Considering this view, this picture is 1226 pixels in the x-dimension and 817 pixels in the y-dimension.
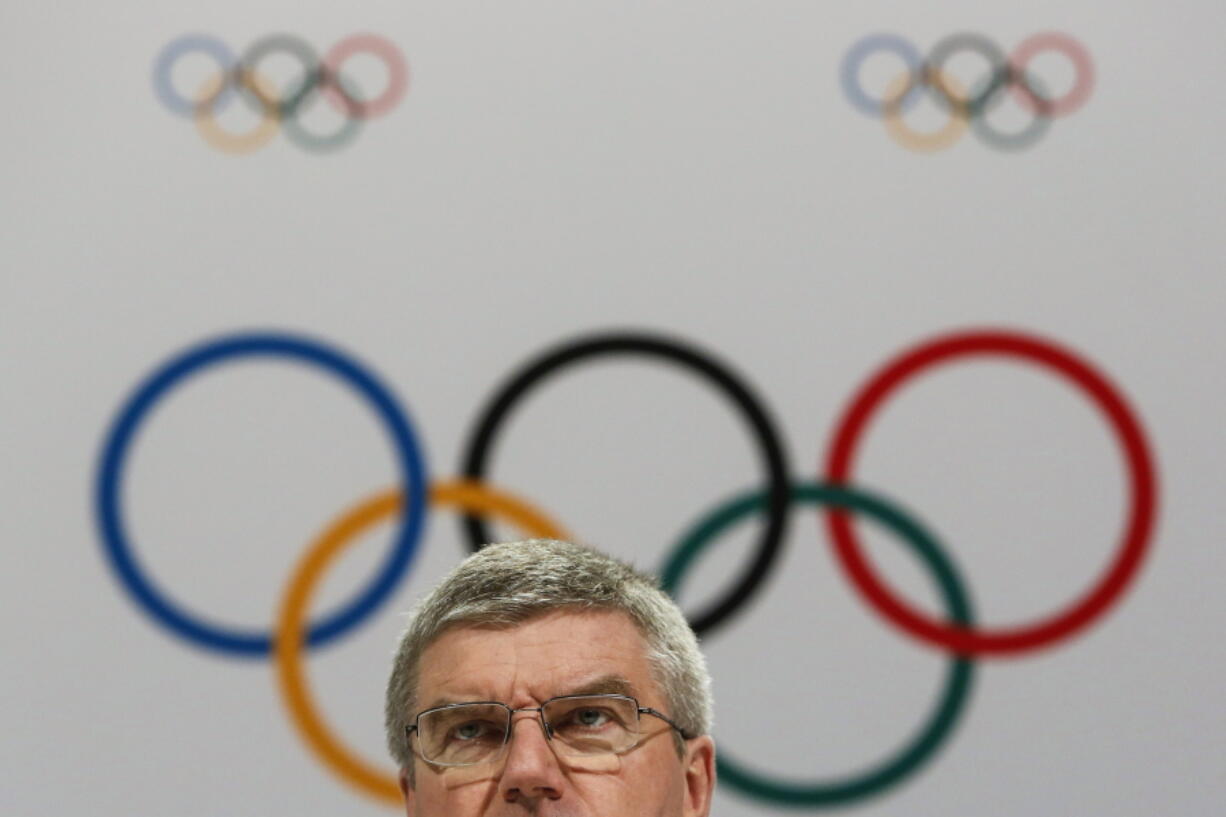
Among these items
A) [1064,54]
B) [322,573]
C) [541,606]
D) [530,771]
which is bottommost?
[322,573]

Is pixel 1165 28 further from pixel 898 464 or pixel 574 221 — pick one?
pixel 574 221

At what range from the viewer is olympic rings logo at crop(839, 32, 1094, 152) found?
282 centimetres

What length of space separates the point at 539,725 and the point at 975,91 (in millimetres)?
1726

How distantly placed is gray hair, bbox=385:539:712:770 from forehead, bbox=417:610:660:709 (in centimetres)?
1

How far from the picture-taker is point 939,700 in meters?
2.72

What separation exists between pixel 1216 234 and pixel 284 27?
1.73 m

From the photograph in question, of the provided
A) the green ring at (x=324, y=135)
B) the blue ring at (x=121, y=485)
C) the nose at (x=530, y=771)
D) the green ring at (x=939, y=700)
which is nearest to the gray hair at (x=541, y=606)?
the nose at (x=530, y=771)

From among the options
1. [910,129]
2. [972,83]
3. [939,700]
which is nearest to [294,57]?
[910,129]

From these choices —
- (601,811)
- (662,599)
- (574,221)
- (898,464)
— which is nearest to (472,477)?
(574,221)

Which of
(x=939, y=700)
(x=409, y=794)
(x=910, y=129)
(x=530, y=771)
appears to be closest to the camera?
(x=530, y=771)

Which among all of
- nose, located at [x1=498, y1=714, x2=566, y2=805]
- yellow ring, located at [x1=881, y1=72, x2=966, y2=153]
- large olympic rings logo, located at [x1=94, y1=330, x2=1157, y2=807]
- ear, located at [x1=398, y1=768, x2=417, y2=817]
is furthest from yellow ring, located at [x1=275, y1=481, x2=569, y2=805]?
nose, located at [x1=498, y1=714, x2=566, y2=805]

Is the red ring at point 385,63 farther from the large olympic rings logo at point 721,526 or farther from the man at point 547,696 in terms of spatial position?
the man at point 547,696

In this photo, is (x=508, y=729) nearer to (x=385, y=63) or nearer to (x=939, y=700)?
(x=939, y=700)

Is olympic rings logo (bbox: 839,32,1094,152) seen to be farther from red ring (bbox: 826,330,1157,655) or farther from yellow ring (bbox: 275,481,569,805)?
yellow ring (bbox: 275,481,569,805)
